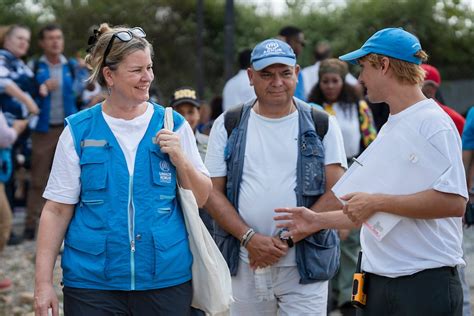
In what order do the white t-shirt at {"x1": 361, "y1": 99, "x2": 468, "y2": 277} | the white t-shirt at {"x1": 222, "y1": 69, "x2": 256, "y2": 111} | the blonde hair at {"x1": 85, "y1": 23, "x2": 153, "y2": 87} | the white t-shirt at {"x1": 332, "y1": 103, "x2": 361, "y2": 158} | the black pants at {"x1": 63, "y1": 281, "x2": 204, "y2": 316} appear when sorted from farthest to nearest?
the white t-shirt at {"x1": 222, "y1": 69, "x2": 256, "y2": 111}
the white t-shirt at {"x1": 332, "y1": 103, "x2": 361, "y2": 158}
the blonde hair at {"x1": 85, "y1": 23, "x2": 153, "y2": 87}
the black pants at {"x1": 63, "y1": 281, "x2": 204, "y2": 316}
the white t-shirt at {"x1": 361, "y1": 99, "x2": 468, "y2": 277}

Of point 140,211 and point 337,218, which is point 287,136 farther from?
point 140,211

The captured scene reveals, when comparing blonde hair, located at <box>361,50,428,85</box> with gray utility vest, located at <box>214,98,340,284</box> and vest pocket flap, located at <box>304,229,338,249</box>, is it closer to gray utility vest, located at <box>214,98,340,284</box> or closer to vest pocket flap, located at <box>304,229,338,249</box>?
gray utility vest, located at <box>214,98,340,284</box>

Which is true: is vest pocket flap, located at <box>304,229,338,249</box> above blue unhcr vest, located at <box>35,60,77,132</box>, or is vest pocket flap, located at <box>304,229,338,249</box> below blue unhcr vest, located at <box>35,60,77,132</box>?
below

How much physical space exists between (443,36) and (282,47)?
12.9 m

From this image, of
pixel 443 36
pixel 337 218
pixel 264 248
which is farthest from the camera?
pixel 443 36

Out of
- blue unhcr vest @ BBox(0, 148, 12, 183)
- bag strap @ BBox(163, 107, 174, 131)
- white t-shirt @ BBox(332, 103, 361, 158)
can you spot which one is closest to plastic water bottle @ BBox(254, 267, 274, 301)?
bag strap @ BBox(163, 107, 174, 131)

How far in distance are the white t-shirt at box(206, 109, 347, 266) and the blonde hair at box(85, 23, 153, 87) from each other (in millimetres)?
1068

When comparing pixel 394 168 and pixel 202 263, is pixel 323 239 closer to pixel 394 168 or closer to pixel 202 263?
pixel 202 263

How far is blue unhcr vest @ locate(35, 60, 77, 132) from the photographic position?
11.4m

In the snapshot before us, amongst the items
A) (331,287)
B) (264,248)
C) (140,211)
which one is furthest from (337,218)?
(331,287)

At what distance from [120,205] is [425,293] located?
56.6 inches

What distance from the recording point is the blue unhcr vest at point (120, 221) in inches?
179

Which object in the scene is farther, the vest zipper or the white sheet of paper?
the vest zipper

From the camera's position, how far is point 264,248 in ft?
17.9
